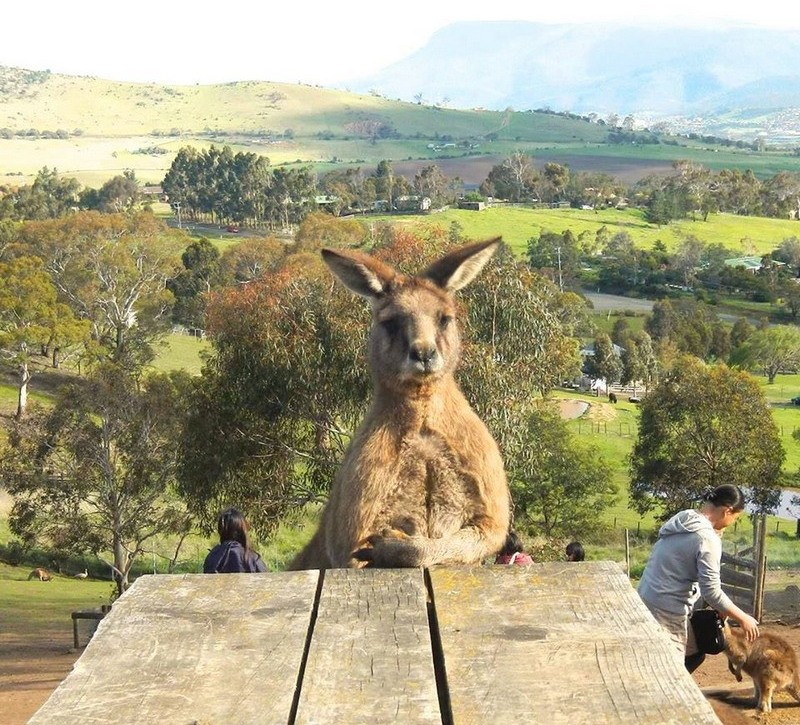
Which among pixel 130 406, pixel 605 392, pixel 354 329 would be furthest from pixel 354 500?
pixel 605 392

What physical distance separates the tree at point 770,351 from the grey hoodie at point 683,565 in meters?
71.5

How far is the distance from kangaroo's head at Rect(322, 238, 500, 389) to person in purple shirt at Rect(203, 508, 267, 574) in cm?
180

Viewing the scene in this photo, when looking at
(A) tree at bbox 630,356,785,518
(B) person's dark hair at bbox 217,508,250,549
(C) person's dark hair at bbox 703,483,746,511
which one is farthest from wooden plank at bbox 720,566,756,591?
(A) tree at bbox 630,356,785,518

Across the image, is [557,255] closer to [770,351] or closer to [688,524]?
[770,351]

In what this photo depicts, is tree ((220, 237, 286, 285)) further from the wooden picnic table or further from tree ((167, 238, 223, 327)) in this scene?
the wooden picnic table

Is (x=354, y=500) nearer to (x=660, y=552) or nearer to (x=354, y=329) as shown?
(x=660, y=552)

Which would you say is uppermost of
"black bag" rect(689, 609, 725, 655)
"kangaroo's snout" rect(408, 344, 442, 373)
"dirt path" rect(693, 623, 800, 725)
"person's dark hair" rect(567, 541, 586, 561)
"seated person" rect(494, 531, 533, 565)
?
"kangaroo's snout" rect(408, 344, 442, 373)

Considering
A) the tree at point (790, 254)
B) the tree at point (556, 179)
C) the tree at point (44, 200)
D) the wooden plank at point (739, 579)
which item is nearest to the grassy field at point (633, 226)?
the tree at point (556, 179)

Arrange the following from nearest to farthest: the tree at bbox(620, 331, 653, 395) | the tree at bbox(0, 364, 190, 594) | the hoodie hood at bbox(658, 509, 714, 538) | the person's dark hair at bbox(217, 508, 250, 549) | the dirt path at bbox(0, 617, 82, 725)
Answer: the hoodie hood at bbox(658, 509, 714, 538), the person's dark hair at bbox(217, 508, 250, 549), the dirt path at bbox(0, 617, 82, 725), the tree at bbox(0, 364, 190, 594), the tree at bbox(620, 331, 653, 395)

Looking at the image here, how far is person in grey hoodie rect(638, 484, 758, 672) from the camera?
21.6ft

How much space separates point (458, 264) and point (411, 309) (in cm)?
45

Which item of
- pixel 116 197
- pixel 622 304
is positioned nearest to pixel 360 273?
pixel 622 304

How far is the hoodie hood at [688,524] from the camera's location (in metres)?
6.68

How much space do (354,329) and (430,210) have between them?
96670 millimetres
